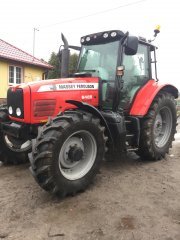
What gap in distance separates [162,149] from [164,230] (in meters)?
2.94

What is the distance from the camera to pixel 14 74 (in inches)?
675

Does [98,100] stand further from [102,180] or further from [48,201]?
[48,201]

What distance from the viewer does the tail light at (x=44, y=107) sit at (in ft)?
14.0

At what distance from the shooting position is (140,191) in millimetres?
4199

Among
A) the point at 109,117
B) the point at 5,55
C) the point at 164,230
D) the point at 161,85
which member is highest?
the point at 5,55

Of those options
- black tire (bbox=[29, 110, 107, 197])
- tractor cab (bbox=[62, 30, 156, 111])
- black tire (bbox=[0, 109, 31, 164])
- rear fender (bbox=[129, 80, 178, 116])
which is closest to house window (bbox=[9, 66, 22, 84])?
black tire (bbox=[0, 109, 31, 164])

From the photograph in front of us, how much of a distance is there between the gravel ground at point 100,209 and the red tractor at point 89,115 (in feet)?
1.00

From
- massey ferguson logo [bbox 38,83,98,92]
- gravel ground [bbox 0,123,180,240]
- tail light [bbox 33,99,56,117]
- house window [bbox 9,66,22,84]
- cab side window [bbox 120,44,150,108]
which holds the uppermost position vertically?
house window [bbox 9,66,22,84]

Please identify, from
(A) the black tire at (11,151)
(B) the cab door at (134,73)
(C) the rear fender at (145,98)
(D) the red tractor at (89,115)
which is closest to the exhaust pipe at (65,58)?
(D) the red tractor at (89,115)

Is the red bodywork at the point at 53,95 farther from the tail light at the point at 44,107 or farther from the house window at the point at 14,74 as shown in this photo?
the house window at the point at 14,74

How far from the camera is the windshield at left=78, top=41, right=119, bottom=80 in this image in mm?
5129

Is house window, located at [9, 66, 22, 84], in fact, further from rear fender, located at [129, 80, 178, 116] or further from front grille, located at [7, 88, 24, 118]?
front grille, located at [7, 88, 24, 118]

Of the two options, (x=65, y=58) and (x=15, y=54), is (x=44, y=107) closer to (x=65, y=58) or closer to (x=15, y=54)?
(x=65, y=58)

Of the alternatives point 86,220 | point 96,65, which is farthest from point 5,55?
point 86,220
